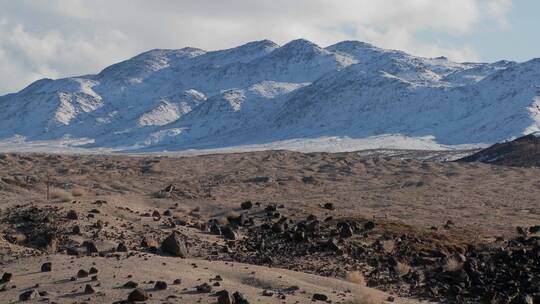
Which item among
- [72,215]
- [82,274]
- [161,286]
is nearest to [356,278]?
[161,286]

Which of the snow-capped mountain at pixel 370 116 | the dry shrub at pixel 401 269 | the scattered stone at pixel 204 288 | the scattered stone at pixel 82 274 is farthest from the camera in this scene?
the snow-capped mountain at pixel 370 116

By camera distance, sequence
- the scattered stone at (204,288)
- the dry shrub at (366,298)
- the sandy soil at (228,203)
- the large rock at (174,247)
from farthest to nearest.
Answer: the large rock at (174,247), the sandy soil at (228,203), the scattered stone at (204,288), the dry shrub at (366,298)

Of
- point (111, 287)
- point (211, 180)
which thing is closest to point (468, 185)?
point (211, 180)

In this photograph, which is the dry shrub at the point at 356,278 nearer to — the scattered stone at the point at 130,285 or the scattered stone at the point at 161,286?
the scattered stone at the point at 161,286

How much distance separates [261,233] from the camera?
74.1 ft

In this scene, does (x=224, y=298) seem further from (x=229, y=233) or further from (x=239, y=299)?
(x=229, y=233)

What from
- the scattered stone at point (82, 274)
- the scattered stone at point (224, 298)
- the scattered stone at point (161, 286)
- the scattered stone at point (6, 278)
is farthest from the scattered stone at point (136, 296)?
the scattered stone at point (6, 278)

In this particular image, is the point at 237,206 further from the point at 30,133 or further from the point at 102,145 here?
the point at 30,133

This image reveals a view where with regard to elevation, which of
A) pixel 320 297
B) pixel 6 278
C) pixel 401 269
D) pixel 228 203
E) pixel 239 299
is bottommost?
pixel 401 269

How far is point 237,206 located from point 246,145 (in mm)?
126344

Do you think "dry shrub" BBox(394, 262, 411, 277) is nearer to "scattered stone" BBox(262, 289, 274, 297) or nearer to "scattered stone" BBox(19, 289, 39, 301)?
"scattered stone" BBox(262, 289, 274, 297)

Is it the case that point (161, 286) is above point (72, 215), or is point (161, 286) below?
below

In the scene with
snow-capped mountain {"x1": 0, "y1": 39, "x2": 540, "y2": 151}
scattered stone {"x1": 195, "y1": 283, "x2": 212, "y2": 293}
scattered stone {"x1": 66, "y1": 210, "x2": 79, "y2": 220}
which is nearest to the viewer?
scattered stone {"x1": 195, "y1": 283, "x2": 212, "y2": 293}

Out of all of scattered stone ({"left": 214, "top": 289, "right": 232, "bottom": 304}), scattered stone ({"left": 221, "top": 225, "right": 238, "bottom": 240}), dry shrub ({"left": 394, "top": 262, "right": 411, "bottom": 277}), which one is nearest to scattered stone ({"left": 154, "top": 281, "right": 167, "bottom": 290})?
scattered stone ({"left": 214, "top": 289, "right": 232, "bottom": 304})
